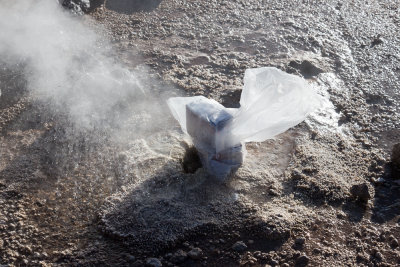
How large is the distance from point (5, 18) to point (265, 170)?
3.38 m

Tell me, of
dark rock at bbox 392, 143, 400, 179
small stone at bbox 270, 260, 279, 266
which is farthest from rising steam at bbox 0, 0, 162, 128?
dark rock at bbox 392, 143, 400, 179

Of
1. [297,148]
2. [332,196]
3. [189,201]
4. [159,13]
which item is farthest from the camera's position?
[159,13]

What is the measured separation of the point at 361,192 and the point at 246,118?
925 millimetres

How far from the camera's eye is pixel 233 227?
2.71 m

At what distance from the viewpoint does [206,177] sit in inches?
118

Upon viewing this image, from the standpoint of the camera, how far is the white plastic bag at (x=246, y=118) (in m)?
2.97

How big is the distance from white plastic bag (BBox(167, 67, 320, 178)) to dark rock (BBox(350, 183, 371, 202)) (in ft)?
1.96

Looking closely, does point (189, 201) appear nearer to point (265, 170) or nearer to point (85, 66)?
point (265, 170)

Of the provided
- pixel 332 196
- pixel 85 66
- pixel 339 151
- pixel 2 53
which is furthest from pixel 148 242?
pixel 2 53

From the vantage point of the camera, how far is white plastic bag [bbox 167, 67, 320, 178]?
2967 mm

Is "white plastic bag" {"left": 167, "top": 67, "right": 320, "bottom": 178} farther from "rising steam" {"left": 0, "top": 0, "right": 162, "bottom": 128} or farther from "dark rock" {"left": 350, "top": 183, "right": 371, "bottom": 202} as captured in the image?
"rising steam" {"left": 0, "top": 0, "right": 162, "bottom": 128}

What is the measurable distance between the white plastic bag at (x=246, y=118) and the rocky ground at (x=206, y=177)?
0.15 metres

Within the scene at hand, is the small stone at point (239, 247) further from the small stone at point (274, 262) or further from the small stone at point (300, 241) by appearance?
the small stone at point (300, 241)

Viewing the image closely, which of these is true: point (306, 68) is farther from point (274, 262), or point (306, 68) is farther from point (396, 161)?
point (274, 262)
